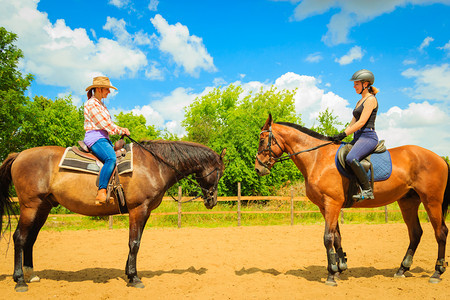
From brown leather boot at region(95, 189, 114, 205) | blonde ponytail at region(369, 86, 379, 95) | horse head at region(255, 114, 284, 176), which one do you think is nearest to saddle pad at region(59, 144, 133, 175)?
brown leather boot at region(95, 189, 114, 205)

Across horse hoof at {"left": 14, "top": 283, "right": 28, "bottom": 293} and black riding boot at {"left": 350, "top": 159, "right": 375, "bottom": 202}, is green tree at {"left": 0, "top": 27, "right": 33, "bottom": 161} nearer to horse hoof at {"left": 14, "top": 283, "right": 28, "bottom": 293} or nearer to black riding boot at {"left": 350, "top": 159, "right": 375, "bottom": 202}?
horse hoof at {"left": 14, "top": 283, "right": 28, "bottom": 293}

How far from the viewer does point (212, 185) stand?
543 centimetres

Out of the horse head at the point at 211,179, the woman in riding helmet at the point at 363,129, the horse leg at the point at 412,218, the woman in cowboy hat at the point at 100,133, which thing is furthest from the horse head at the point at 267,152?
the horse leg at the point at 412,218

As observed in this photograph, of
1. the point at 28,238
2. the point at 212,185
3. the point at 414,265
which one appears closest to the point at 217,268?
the point at 212,185

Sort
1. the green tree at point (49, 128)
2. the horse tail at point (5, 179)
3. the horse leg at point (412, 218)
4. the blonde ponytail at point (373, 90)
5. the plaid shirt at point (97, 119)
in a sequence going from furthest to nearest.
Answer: the green tree at point (49, 128) → the horse leg at point (412, 218) → the blonde ponytail at point (373, 90) → the horse tail at point (5, 179) → the plaid shirt at point (97, 119)

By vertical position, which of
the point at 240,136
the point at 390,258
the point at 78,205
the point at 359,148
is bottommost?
the point at 390,258

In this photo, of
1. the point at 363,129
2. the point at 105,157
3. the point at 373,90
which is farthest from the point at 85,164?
the point at 373,90

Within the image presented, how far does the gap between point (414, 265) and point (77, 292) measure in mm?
6273

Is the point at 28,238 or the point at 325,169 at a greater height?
the point at 325,169

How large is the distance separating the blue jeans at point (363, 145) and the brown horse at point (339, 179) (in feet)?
1.18

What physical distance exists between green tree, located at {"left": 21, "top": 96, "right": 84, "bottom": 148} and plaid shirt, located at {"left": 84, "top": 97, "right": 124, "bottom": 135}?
56.8ft

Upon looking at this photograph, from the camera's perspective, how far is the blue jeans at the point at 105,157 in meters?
4.60

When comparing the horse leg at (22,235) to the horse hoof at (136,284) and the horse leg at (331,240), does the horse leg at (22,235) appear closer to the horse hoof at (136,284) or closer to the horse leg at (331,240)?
the horse hoof at (136,284)

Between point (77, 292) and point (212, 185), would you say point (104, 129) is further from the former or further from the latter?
point (77, 292)
